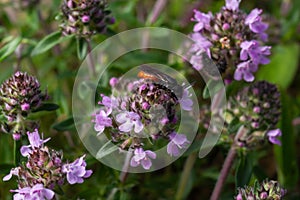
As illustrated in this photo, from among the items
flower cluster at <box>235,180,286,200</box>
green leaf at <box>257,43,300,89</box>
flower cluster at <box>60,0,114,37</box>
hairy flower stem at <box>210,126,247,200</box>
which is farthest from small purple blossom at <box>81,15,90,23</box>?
green leaf at <box>257,43,300,89</box>

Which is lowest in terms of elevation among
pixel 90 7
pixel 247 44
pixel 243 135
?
pixel 243 135

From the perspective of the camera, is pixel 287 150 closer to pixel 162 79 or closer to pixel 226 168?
pixel 226 168

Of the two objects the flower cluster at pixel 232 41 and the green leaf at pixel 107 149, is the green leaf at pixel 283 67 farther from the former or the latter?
the green leaf at pixel 107 149

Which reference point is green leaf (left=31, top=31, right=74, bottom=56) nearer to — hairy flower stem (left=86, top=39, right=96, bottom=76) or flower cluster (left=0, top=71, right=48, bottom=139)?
hairy flower stem (left=86, top=39, right=96, bottom=76)

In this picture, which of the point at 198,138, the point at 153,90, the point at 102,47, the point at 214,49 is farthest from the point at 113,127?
the point at 102,47

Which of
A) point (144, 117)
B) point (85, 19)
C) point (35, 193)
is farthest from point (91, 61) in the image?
point (35, 193)

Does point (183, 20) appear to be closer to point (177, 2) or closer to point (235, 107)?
point (177, 2)

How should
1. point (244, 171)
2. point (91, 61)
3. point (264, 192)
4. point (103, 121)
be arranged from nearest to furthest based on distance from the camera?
1. point (264, 192)
2. point (103, 121)
3. point (244, 171)
4. point (91, 61)

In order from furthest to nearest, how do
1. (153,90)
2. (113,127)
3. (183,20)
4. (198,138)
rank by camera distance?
(183,20)
(198,138)
(113,127)
(153,90)
